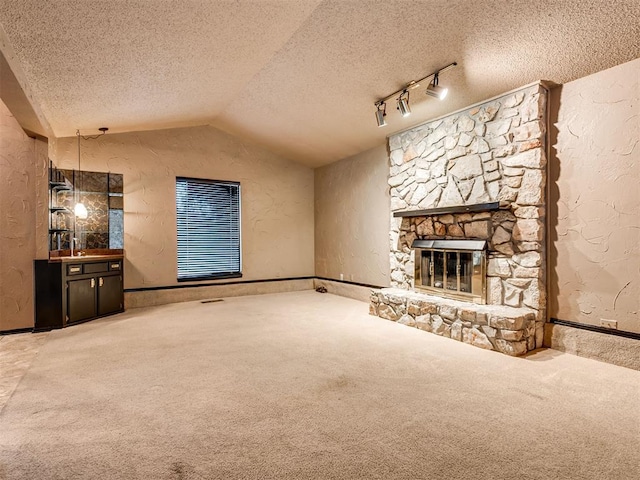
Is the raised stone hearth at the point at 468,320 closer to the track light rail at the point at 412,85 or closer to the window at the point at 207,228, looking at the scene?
the track light rail at the point at 412,85

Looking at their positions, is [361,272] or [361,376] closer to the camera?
[361,376]

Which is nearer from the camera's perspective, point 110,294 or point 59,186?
point 59,186

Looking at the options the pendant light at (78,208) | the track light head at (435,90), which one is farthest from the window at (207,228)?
Answer: the track light head at (435,90)

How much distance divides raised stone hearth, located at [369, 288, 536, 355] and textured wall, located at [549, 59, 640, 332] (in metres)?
0.47

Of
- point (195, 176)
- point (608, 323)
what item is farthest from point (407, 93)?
point (195, 176)

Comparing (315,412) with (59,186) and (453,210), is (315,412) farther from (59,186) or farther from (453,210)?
(59,186)

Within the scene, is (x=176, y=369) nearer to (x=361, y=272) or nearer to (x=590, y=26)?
(x=361, y=272)

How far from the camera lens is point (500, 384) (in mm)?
2600

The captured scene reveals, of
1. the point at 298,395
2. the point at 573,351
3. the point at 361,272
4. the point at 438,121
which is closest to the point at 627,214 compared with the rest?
the point at 573,351

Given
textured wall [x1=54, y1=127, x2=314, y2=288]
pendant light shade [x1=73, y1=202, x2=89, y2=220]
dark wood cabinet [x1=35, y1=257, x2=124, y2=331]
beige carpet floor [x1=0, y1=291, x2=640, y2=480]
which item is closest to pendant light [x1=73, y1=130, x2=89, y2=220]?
pendant light shade [x1=73, y1=202, x2=89, y2=220]

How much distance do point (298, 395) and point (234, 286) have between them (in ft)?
14.4

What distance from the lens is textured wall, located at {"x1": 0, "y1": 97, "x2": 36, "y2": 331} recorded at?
4105 mm

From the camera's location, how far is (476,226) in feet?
13.1

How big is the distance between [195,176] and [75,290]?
263cm
